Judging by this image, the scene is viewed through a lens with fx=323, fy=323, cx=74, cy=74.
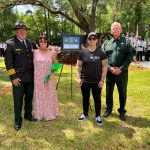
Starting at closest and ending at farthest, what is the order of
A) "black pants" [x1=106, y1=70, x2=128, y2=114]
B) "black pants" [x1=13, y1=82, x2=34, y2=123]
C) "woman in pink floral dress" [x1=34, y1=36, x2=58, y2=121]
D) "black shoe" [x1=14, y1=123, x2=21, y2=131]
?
Result: "black pants" [x1=13, y1=82, x2=34, y2=123] < "black shoe" [x1=14, y1=123, x2=21, y2=131] < "woman in pink floral dress" [x1=34, y1=36, x2=58, y2=121] < "black pants" [x1=106, y1=70, x2=128, y2=114]

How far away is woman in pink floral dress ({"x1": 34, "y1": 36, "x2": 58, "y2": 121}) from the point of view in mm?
6098

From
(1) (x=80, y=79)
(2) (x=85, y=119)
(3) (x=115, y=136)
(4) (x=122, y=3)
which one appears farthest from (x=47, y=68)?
(4) (x=122, y=3)

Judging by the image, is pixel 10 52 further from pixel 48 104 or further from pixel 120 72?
pixel 120 72

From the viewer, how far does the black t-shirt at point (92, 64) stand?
593cm

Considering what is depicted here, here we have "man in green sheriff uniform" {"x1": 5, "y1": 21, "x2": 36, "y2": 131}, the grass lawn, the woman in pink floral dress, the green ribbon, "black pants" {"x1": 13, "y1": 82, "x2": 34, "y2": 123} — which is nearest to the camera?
the grass lawn

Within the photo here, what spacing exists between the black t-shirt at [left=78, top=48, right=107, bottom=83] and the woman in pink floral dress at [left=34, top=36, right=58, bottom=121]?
67cm

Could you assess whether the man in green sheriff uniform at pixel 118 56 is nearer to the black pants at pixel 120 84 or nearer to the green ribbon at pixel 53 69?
the black pants at pixel 120 84

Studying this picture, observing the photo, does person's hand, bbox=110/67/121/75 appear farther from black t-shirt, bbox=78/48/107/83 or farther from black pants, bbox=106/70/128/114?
black t-shirt, bbox=78/48/107/83

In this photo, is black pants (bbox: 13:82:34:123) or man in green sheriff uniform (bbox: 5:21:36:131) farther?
black pants (bbox: 13:82:34:123)

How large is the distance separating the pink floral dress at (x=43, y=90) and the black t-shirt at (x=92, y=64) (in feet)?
2.25

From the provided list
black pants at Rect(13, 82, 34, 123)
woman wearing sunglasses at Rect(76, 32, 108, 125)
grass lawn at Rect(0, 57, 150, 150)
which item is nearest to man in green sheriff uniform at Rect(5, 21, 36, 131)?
black pants at Rect(13, 82, 34, 123)

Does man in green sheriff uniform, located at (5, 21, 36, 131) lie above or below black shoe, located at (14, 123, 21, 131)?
above

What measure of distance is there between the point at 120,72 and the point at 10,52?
2.14 meters

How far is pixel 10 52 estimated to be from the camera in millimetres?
5609
